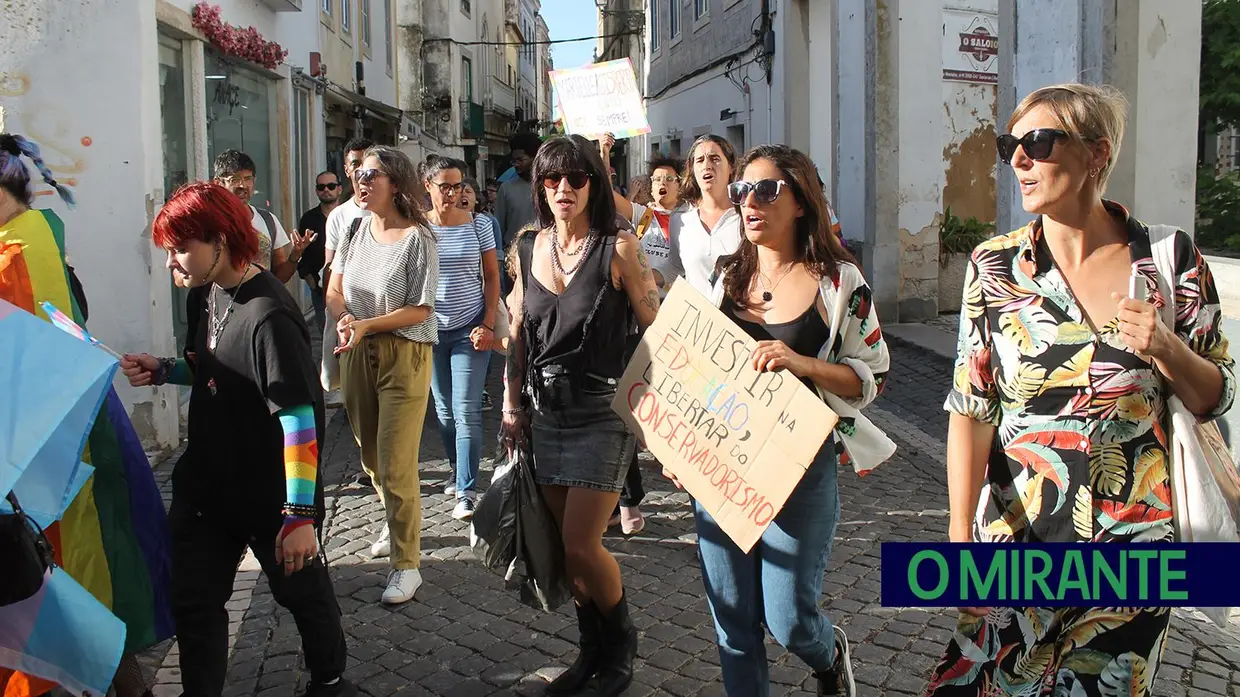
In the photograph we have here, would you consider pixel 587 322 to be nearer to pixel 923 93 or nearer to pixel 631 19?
pixel 923 93

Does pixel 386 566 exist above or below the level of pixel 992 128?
below

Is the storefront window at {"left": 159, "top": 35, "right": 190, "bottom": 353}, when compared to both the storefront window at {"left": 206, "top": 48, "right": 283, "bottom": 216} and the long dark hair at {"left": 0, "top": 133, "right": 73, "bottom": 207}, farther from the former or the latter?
the long dark hair at {"left": 0, "top": 133, "right": 73, "bottom": 207}

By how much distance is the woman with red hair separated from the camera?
124 inches

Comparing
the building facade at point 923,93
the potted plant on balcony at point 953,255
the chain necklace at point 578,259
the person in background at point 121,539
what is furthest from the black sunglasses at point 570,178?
the potted plant on balcony at point 953,255

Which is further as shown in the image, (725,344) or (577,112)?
(577,112)

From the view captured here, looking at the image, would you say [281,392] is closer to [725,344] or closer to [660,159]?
[725,344]

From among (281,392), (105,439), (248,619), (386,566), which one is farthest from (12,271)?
(386,566)

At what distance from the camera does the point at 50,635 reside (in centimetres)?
284

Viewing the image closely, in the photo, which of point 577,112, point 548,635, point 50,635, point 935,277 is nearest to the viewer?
point 50,635

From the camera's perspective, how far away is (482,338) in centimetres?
552

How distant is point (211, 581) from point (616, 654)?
131 centimetres

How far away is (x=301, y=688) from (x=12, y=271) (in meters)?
1.65

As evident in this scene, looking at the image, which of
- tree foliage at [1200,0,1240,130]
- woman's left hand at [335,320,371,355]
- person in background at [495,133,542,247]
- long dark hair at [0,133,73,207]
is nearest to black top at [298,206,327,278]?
person in background at [495,133,542,247]

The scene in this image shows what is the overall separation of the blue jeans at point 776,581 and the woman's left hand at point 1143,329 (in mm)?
974
